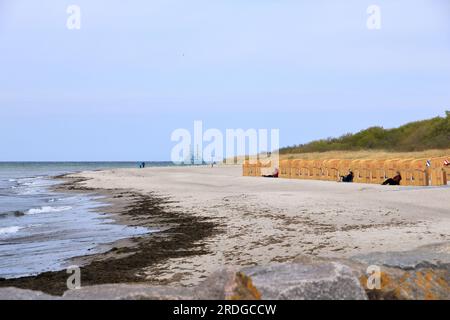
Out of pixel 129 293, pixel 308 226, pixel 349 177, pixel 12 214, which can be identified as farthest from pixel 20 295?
pixel 349 177

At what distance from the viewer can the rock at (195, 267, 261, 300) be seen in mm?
3961

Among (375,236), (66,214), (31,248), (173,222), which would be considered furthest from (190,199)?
(375,236)

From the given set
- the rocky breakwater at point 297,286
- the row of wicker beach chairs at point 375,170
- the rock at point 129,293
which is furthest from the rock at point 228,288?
the row of wicker beach chairs at point 375,170

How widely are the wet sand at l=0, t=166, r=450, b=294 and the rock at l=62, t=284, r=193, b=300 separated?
10.3 ft

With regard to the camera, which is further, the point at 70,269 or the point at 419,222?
the point at 419,222

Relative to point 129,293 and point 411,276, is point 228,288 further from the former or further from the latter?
point 411,276

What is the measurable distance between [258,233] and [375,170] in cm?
1467

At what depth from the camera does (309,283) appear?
3.90 m

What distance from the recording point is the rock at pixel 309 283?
12.7 feet

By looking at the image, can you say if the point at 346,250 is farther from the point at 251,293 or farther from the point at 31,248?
the point at 31,248

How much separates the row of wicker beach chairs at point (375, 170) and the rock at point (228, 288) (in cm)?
1936

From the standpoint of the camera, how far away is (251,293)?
396 centimetres

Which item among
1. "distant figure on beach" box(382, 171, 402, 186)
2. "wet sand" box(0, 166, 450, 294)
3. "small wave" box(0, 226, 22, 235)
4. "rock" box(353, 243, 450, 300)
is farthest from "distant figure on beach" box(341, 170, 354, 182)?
"rock" box(353, 243, 450, 300)
